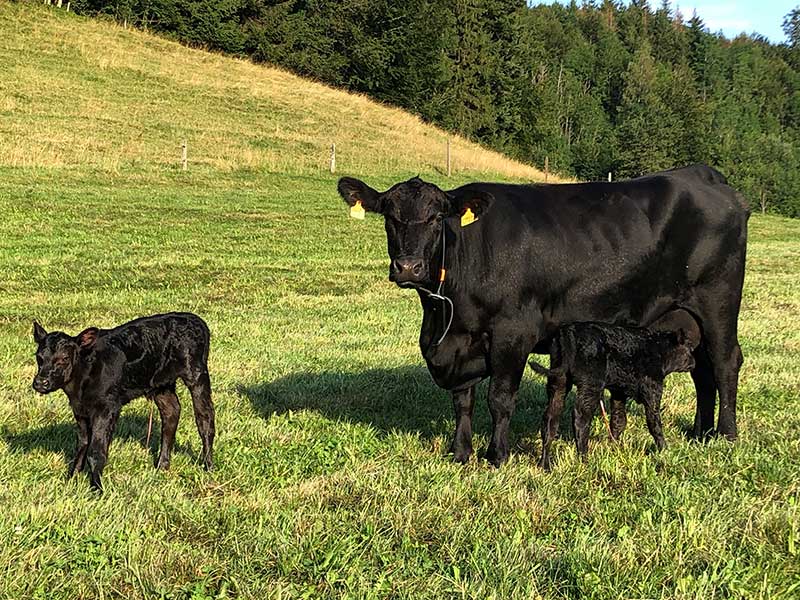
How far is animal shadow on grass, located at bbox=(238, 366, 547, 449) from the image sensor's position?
6.92 meters

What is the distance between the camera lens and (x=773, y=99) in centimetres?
14150

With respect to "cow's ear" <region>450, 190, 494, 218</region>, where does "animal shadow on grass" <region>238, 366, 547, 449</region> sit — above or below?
below

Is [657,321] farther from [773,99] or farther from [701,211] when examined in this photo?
[773,99]

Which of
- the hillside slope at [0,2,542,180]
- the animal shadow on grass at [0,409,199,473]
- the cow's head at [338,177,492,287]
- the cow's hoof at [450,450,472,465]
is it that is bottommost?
the animal shadow on grass at [0,409,199,473]

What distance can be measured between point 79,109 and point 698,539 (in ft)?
117

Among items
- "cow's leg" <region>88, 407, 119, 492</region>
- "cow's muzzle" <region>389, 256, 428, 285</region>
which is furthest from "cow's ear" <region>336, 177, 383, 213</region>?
"cow's leg" <region>88, 407, 119, 492</region>

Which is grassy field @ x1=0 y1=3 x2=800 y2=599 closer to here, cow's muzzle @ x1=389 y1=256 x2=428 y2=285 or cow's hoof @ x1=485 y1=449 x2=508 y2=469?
cow's hoof @ x1=485 y1=449 x2=508 y2=469

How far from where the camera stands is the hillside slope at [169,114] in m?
30.1

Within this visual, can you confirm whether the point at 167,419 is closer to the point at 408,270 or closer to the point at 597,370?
the point at 408,270

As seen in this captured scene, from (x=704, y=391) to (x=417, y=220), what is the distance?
3.19 metres

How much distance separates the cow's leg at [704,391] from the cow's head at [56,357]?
5001 millimetres

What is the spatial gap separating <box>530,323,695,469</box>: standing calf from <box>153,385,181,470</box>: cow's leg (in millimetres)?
2753

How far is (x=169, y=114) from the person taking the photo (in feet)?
122

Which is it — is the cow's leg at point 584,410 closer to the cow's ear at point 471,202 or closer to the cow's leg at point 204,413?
the cow's ear at point 471,202
